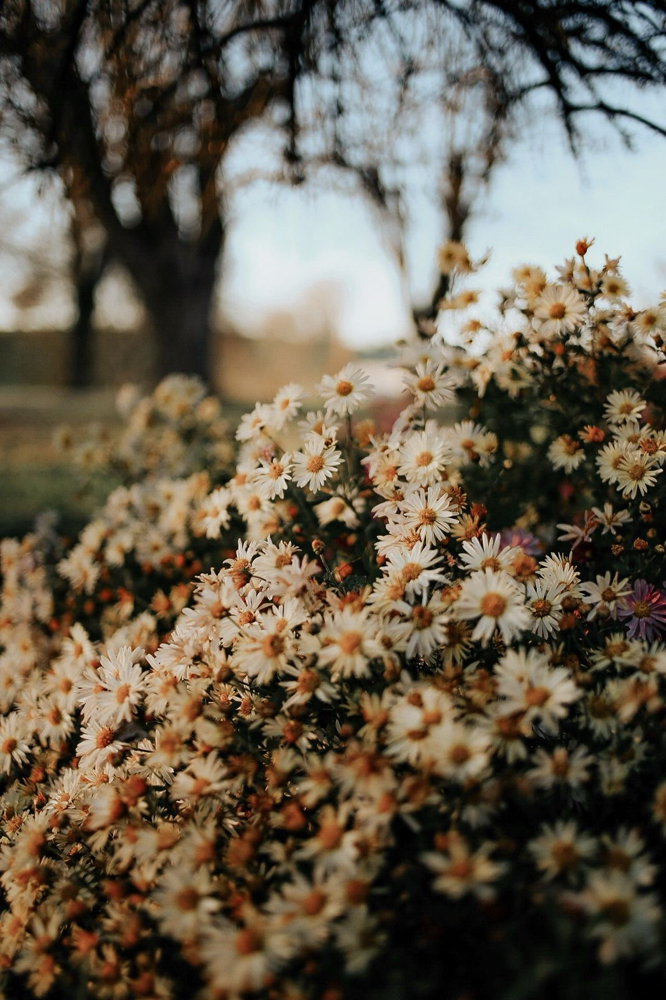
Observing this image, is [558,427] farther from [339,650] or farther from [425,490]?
[339,650]

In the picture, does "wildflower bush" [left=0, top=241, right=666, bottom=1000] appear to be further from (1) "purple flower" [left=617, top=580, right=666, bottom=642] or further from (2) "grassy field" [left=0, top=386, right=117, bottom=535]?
(2) "grassy field" [left=0, top=386, right=117, bottom=535]

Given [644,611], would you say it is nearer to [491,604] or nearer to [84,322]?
[491,604]

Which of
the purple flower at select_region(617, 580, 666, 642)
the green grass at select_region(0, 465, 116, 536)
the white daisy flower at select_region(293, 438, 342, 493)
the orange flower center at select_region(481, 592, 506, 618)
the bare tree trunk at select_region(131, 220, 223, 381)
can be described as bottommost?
the green grass at select_region(0, 465, 116, 536)

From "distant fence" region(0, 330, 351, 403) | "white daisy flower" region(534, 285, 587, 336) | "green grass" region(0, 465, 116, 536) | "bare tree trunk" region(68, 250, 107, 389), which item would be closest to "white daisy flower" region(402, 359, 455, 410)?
"white daisy flower" region(534, 285, 587, 336)

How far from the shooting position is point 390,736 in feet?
3.50

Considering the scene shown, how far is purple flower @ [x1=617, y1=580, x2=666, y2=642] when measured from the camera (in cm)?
142

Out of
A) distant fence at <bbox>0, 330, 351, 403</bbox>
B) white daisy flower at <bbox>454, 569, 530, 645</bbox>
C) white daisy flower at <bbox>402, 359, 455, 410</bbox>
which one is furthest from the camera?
distant fence at <bbox>0, 330, 351, 403</bbox>

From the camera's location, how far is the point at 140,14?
2020mm

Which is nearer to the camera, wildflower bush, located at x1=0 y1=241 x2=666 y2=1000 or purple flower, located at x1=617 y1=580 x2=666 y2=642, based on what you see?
wildflower bush, located at x1=0 y1=241 x2=666 y2=1000

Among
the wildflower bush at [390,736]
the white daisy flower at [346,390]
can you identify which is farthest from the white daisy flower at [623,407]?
the white daisy flower at [346,390]

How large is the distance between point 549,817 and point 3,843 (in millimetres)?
1027

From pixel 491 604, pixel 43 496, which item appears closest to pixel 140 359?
pixel 43 496

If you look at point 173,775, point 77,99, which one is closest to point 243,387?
point 77,99

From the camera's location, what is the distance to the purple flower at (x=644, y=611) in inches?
56.0
